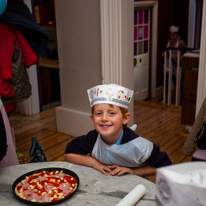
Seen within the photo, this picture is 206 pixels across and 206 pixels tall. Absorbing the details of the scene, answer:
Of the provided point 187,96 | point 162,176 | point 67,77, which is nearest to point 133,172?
point 162,176

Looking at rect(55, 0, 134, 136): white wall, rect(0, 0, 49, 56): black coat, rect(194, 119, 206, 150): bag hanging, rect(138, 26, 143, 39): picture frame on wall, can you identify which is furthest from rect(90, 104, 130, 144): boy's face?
rect(138, 26, 143, 39): picture frame on wall

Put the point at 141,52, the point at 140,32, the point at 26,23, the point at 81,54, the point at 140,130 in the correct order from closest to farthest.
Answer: the point at 26,23 → the point at 81,54 → the point at 140,130 → the point at 140,32 → the point at 141,52

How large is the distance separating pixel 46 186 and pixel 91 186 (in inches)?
7.4

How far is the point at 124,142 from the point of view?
4.71 feet

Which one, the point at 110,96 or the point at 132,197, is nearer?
the point at 132,197

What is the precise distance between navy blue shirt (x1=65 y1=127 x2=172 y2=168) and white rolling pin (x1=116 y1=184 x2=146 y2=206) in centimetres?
31

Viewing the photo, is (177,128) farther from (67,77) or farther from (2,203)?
(2,203)

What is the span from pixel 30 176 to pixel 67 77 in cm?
214

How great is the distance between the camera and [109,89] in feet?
4.56

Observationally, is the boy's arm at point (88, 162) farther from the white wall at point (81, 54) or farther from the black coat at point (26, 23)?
the white wall at point (81, 54)

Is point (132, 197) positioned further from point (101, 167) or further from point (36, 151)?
point (36, 151)

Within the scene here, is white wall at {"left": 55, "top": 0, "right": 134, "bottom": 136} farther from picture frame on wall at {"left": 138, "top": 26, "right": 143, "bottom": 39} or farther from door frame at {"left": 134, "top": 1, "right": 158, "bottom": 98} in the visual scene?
picture frame on wall at {"left": 138, "top": 26, "right": 143, "bottom": 39}

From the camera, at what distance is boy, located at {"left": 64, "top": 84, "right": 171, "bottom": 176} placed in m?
1.36

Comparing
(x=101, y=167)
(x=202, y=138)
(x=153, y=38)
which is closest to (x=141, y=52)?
(x=153, y=38)
